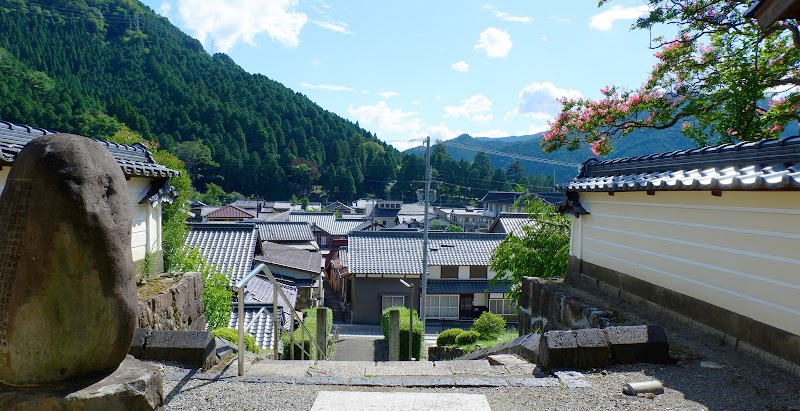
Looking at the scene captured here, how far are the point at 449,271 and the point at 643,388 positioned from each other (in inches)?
799

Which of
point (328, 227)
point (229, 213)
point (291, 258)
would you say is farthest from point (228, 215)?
point (291, 258)

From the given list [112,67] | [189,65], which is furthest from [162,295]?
[189,65]

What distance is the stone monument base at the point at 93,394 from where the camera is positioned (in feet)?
8.28

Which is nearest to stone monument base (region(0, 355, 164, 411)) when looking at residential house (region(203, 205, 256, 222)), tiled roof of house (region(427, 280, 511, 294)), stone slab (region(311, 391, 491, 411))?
stone slab (region(311, 391, 491, 411))

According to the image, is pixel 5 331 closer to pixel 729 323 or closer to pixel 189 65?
pixel 729 323

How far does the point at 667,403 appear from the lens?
367cm

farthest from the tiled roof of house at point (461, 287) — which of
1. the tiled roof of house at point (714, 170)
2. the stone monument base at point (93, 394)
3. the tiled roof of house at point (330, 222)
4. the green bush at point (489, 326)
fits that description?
the tiled roof of house at point (330, 222)

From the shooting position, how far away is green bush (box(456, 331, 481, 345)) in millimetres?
13916

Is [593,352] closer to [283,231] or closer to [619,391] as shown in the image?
[619,391]

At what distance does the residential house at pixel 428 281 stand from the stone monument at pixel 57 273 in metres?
20.2

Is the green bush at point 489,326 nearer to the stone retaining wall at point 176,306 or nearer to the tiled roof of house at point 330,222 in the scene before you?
the stone retaining wall at point 176,306

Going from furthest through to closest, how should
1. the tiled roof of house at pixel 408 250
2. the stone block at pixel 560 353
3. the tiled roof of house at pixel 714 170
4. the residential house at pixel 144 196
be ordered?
the tiled roof of house at pixel 408 250 → the residential house at pixel 144 196 → the stone block at pixel 560 353 → the tiled roof of house at pixel 714 170

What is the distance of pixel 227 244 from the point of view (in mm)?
15359

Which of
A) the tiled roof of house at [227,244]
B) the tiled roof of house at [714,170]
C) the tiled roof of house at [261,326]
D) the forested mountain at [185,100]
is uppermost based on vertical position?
the forested mountain at [185,100]
